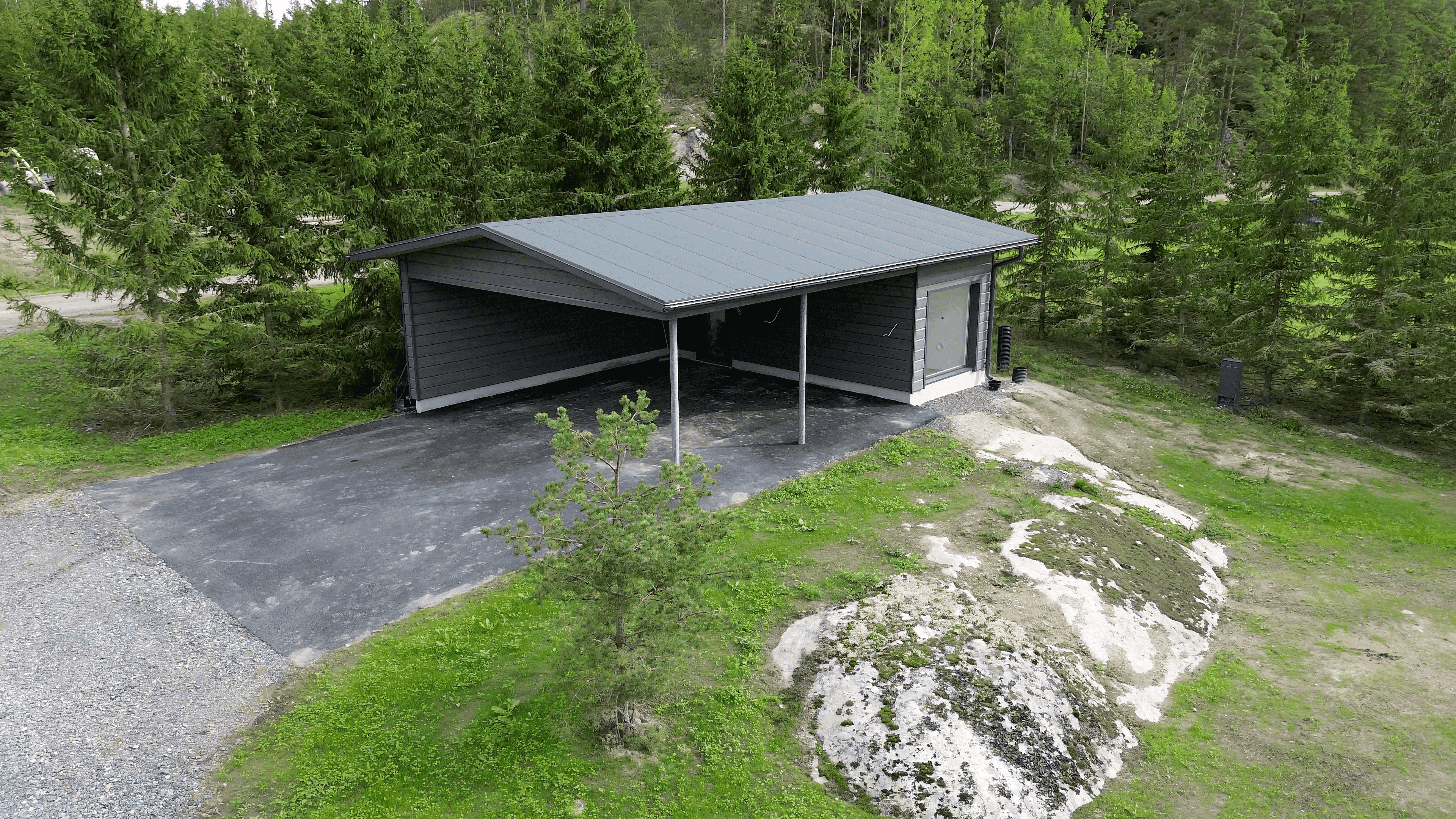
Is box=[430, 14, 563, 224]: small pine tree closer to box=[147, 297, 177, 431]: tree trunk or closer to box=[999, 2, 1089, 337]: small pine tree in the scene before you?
box=[147, 297, 177, 431]: tree trunk

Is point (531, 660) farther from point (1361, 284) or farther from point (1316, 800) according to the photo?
point (1361, 284)

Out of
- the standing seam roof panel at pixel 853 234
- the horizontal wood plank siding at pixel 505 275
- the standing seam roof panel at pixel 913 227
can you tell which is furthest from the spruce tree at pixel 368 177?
the standing seam roof panel at pixel 913 227

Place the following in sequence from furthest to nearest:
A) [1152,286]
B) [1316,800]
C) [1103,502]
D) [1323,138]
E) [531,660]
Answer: [1152,286]
[1323,138]
[1103,502]
[531,660]
[1316,800]

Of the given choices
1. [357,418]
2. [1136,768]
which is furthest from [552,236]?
[1136,768]

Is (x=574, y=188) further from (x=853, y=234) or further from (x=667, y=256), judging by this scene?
(x=667, y=256)

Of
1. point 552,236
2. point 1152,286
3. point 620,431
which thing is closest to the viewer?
point 620,431

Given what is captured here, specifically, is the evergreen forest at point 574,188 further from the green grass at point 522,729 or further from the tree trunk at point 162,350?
the green grass at point 522,729

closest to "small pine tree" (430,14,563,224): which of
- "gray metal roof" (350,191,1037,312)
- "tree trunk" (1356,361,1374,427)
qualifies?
"gray metal roof" (350,191,1037,312)
